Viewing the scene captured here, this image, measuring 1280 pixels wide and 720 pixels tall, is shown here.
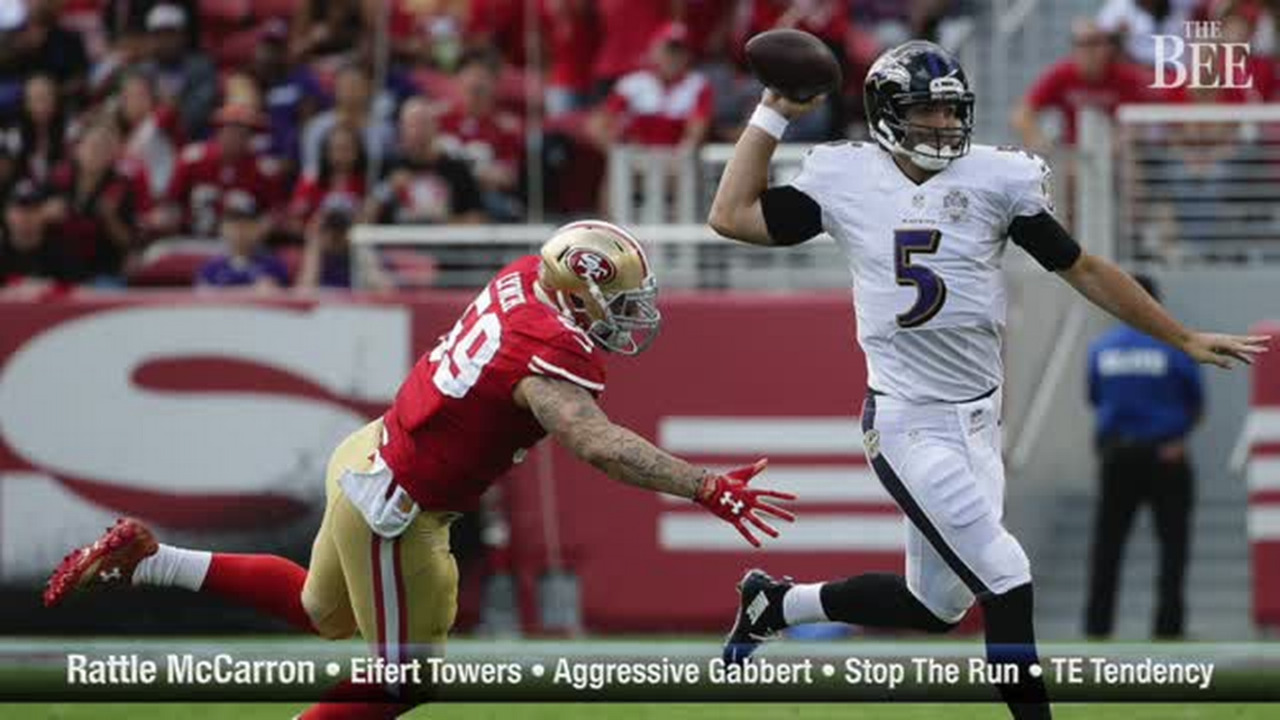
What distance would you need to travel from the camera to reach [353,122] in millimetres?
14828

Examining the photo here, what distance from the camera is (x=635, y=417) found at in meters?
12.9

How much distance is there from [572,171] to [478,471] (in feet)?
25.9

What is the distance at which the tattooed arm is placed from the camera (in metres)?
6.73

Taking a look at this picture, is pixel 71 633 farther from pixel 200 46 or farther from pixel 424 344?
pixel 200 46

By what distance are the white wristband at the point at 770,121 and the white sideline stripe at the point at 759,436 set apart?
512 cm

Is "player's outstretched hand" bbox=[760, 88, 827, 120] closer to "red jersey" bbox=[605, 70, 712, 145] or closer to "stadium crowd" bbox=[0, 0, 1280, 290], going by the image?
"stadium crowd" bbox=[0, 0, 1280, 290]

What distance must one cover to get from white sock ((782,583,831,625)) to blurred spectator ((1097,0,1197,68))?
7.20 metres

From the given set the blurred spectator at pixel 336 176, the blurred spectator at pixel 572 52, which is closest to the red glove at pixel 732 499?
the blurred spectator at pixel 336 176

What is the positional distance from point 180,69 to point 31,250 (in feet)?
7.56

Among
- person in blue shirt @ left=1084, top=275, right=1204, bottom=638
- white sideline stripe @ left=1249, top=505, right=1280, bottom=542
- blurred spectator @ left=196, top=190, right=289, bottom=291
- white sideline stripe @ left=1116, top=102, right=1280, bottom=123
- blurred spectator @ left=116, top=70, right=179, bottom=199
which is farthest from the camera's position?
blurred spectator @ left=116, top=70, right=179, bottom=199

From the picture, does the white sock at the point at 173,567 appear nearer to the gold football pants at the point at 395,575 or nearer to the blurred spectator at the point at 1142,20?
the gold football pants at the point at 395,575

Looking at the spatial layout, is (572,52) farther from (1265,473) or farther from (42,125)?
(1265,473)

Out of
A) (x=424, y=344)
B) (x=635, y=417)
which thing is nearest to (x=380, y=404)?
(x=424, y=344)

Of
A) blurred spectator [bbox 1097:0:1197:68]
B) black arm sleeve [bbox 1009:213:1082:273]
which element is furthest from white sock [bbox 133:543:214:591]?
blurred spectator [bbox 1097:0:1197:68]
